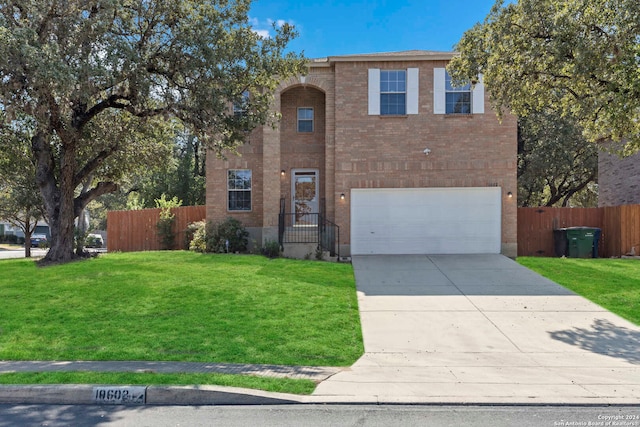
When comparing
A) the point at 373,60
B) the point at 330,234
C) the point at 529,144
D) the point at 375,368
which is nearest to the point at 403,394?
the point at 375,368

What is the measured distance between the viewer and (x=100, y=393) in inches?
183

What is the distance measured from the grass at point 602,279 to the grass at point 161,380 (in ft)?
21.3

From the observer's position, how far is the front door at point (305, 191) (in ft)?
51.3

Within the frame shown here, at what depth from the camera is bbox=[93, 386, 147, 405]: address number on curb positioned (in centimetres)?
459

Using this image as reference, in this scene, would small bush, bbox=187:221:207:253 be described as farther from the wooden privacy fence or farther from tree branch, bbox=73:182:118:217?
the wooden privacy fence

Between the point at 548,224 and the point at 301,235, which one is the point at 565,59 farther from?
the point at 301,235

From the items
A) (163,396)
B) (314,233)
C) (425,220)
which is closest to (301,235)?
(314,233)

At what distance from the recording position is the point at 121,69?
9258mm

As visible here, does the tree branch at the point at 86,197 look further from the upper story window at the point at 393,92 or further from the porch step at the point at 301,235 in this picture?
the upper story window at the point at 393,92

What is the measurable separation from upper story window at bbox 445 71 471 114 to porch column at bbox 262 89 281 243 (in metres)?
5.83

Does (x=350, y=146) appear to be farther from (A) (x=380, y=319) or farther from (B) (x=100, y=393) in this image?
(B) (x=100, y=393)

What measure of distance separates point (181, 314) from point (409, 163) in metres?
9.39

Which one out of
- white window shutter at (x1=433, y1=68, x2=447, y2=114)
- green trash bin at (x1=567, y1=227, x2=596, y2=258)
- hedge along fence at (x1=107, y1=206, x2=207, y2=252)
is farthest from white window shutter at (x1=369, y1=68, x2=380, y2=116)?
green trash bin at (x1=567, y1=227, x2=596, y2=258)

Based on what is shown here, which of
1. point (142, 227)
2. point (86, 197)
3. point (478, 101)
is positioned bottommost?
point (142, 227)
